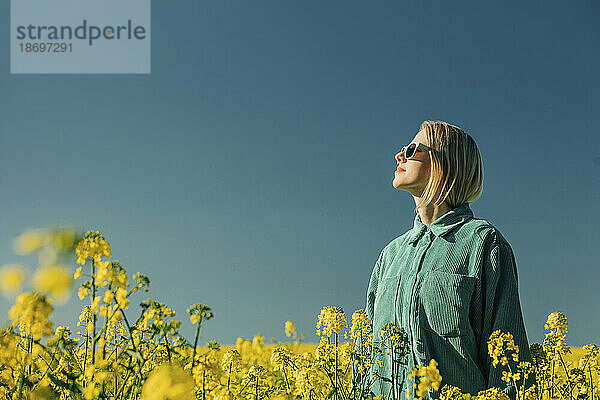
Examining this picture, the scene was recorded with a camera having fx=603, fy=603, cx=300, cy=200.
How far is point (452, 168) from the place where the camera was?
290 centimetres

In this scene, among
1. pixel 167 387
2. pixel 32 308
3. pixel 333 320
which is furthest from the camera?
pixel 333 320

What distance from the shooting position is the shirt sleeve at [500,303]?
256 cm

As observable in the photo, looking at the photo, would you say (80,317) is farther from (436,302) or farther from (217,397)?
(436,302)

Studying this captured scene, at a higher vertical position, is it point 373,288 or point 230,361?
point 373,288

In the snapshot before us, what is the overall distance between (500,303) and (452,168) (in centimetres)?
68

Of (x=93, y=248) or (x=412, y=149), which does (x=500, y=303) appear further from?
(x=93, y=248)

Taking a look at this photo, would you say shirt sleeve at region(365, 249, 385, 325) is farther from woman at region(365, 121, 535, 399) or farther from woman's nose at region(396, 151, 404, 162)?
woman's nose at region(396, 151, 404, 162)

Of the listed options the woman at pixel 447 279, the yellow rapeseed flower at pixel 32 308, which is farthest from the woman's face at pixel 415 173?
the yellow rapeseed flower at pixel 32 308

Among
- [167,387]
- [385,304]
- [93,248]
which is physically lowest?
[167,387]

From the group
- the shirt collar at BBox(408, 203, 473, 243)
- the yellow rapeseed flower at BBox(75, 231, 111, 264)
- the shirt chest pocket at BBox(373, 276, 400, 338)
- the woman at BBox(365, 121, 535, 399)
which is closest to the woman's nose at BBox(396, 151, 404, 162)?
the woman at BBox(365, 121, 535, 399)

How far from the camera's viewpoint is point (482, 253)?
2646 millimetres

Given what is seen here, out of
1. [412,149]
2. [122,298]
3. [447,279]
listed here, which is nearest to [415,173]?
[412,149]

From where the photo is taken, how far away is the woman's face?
294 centimetres

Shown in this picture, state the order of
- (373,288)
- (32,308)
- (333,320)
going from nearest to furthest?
(32,308) → (333,320) → (373,288)
